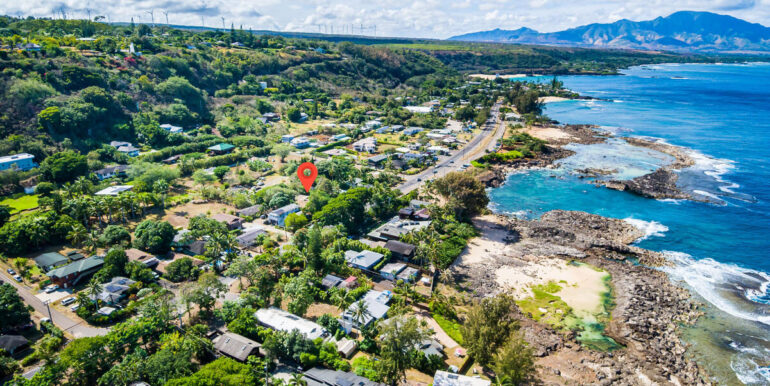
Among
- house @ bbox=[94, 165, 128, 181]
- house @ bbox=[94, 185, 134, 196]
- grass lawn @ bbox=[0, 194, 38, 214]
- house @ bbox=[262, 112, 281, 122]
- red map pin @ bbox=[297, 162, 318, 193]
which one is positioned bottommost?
grass lawn @ bbox=[0, 194, 38, 214]

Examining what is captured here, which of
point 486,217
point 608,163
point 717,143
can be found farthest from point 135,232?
point 717,143

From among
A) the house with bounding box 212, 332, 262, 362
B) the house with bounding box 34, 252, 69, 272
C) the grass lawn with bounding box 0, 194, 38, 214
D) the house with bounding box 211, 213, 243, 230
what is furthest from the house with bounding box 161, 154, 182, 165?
the house with bounding box 212, 332, 262, 362

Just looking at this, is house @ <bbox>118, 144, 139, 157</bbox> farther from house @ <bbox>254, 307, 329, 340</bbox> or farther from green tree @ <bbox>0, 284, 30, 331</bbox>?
house @ <bbox>254, 307, 329, 340</bbox>

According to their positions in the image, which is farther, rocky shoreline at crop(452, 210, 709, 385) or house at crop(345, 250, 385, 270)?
house at crop(345, 250, 385, 270)

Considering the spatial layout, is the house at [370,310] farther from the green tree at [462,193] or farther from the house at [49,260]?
the house at [49,260]

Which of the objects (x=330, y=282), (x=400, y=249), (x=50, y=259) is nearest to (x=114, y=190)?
(x=50, y=259)

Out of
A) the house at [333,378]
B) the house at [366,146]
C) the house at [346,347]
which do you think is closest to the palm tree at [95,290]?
the house at [333,378]

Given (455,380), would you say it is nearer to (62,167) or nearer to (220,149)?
(62,167)

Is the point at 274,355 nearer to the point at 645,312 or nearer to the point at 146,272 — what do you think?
the point at 146,272
